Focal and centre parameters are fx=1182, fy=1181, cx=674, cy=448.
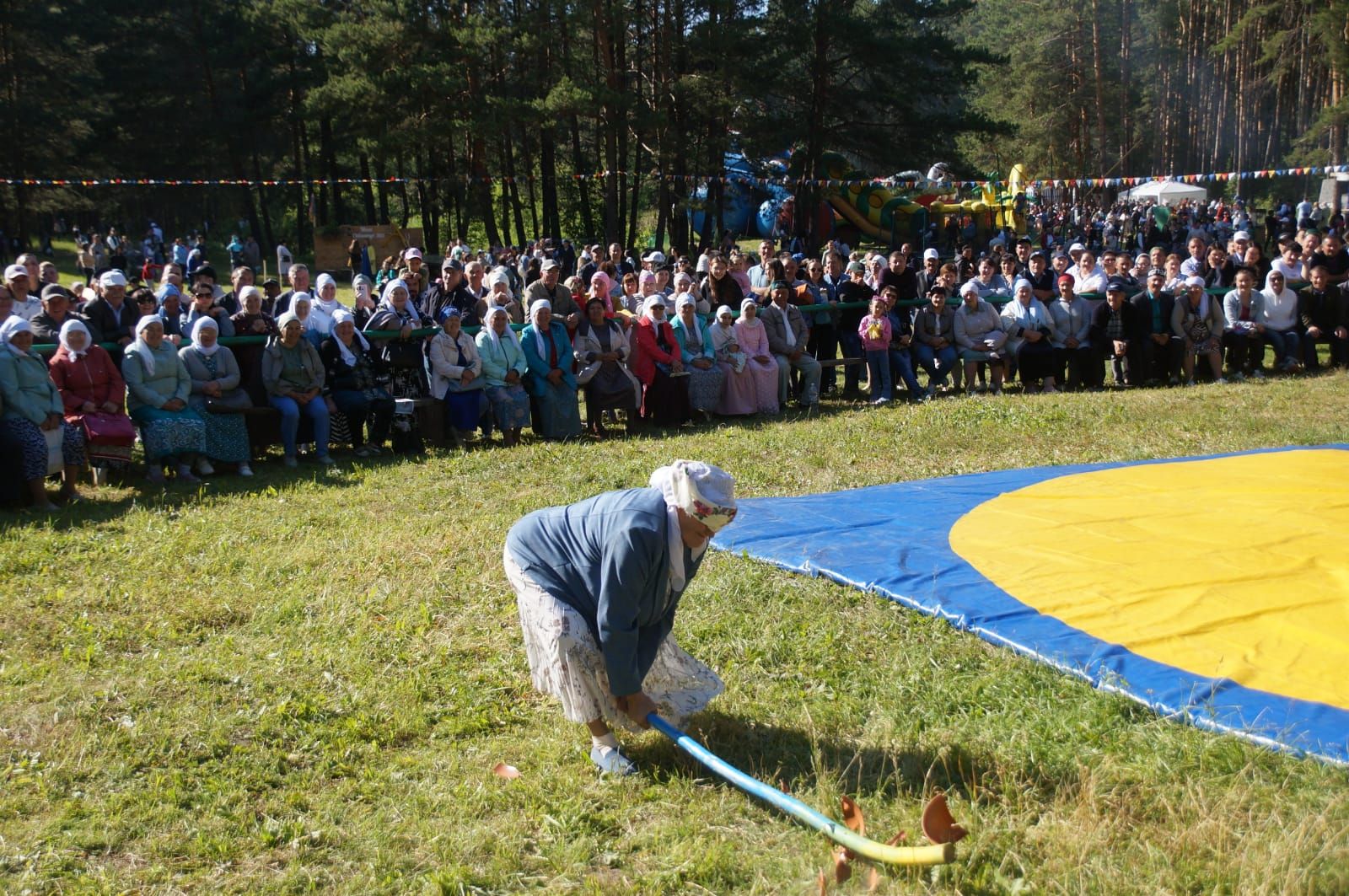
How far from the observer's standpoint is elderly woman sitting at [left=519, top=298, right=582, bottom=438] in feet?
34.5

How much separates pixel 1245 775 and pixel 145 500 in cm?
696

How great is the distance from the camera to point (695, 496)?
3779 mm

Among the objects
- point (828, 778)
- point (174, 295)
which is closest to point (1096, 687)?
point (828, 778)

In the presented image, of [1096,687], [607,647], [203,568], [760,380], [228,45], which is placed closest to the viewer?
[607,647]

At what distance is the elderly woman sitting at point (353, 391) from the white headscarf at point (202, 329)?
33.6 inches

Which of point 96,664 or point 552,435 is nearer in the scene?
point 96,664

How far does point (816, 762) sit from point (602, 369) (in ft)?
23.4

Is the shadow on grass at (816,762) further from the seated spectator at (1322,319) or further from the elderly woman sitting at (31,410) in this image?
the seated spectator at (1322,319)

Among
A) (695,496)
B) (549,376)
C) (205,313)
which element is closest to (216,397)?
(205,313)

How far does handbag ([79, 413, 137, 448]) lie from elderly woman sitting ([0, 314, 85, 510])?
22cm

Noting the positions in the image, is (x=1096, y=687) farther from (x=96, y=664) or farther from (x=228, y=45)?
(x=228, y=45)

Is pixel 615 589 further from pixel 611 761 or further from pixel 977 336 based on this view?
pixel 977 336

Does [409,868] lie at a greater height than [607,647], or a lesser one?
lesser

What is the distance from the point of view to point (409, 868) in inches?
145
